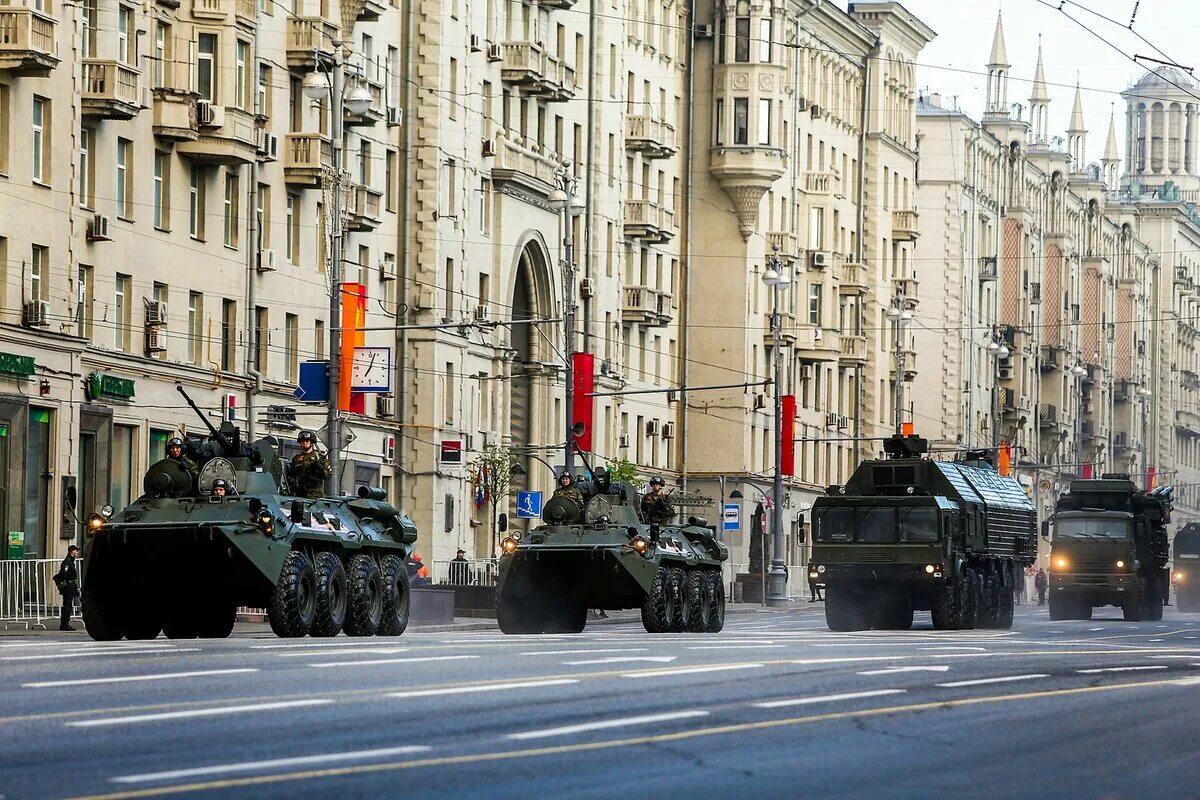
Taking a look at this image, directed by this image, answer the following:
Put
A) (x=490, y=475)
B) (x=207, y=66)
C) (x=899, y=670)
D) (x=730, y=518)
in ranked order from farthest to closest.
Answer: (x=730, y=518), (x=490, y=475), (x=207, y=66), (x=899, y=670)

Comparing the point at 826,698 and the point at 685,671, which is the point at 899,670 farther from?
the point at 826,698

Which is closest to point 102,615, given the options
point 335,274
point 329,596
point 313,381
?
point 329,596

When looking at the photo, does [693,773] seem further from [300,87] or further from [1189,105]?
[1189,105]

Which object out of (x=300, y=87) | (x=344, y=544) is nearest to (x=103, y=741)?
(x=344, y=544)

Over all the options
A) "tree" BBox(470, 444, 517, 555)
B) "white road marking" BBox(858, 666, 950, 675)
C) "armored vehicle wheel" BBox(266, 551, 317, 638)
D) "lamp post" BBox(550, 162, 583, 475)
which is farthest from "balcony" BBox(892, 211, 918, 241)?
"white road marking" BBox(858, 666, 950, 675)

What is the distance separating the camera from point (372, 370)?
46.9m

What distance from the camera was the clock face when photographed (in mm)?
46781

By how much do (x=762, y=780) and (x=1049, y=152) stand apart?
117 metres

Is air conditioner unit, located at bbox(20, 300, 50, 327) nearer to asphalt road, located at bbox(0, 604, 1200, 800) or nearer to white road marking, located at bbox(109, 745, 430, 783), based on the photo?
asphalt road, located at bbox(0, 604, 1200, 800)

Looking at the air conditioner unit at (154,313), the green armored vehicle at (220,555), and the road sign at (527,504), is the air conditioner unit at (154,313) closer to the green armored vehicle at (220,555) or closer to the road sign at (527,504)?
the road sign at (527,504)

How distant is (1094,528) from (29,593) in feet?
83.6

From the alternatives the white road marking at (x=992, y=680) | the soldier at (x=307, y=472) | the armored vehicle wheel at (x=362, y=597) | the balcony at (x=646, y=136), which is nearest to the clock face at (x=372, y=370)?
the armored vehicle wheel at (x=362, y=597)

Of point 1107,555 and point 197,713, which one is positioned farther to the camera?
point 1107,555

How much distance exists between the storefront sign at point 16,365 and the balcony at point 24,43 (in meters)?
4.51
